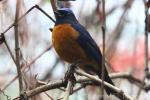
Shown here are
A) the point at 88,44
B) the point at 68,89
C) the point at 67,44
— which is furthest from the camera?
the point at 88,44

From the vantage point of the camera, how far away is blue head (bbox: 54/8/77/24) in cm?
331

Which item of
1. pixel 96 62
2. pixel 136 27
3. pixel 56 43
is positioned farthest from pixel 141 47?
pixel 56 43

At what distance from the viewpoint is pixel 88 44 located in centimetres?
335

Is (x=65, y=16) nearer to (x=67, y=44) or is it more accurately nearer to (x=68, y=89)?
(x=67, y=44)

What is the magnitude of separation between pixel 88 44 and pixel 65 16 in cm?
26

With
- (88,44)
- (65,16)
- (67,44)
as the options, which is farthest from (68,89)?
(65,16)

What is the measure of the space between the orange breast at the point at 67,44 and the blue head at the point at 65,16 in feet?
0.22

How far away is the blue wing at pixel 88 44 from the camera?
330 centimetres

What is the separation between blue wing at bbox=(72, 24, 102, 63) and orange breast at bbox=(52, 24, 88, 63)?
38 mm

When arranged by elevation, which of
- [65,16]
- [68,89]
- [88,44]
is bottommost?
[88,44]

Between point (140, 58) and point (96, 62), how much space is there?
1.12 metres

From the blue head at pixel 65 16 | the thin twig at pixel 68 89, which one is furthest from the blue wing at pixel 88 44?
the thin twig at pixel 68 89

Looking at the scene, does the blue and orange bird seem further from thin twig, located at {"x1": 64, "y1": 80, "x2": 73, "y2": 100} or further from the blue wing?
thin twig, located at {"x1": 64, "y1": 80, "x2": 73, "y2": 100}

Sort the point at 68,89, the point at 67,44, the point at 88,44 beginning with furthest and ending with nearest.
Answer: the point at 88,44
the point at 67,44
the point at 68,89
